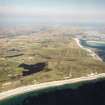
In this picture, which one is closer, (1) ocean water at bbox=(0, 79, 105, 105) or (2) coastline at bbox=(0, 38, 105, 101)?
(1) ocean water at bbox=(0, 79, 105, 105)

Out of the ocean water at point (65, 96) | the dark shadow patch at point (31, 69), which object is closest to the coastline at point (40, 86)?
the ocean water at point (65, 96)

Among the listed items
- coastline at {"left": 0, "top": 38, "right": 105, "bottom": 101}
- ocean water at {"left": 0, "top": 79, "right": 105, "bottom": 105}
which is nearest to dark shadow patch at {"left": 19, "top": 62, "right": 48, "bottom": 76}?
coastline at {"left": 0, "top": 38, "right": 105, "bottom": 101}

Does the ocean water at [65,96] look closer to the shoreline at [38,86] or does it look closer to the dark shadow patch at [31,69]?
the shoreline at [38,86]

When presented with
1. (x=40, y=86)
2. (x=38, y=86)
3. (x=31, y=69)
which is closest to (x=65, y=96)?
(x=40, y=86)

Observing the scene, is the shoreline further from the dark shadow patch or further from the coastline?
the dark shadow patch

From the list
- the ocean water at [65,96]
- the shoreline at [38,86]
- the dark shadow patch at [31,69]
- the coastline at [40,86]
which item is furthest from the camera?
the dark shadow patch at [31,69]

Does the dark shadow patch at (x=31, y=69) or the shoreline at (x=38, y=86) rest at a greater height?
the shoreline at (x=38, y=86)

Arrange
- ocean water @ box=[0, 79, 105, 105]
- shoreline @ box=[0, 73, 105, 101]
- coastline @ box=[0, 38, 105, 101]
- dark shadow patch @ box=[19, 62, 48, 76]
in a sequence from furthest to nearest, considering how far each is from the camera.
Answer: dark shadow patch @ box=[19, 62, 48, 76] → coastline @ box=[0, 38, 105, 101] → shoreline @ box=[0, 73, 105, 101] → ocean water @ box=[0, 79, 105, 105]

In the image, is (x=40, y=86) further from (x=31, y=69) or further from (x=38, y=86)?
(x=31, y=69)

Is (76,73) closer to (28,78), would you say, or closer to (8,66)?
(28,78)
